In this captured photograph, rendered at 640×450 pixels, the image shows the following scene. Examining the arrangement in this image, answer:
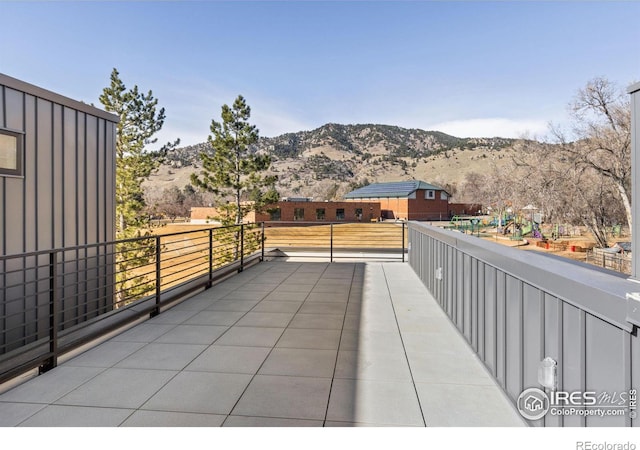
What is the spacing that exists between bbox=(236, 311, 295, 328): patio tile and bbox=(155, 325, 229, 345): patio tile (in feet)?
0.88

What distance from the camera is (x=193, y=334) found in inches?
139

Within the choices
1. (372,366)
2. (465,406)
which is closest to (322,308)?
(372,366)

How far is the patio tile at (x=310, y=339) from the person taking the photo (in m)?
3.23

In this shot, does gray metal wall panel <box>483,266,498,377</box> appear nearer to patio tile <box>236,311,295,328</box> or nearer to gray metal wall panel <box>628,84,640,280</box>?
gray metal wall panel <box>628,84,640,280</box>

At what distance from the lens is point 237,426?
196 cm

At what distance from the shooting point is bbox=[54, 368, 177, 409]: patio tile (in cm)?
222

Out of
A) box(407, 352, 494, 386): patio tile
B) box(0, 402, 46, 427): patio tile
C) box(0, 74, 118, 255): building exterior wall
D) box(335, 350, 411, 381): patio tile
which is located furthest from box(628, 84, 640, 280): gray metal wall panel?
box(0, 74, 118, 255): building exterior wall

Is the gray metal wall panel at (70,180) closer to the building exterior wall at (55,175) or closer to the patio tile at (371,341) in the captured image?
the building exterior wall at (55,175)

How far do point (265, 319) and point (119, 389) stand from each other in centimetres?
180

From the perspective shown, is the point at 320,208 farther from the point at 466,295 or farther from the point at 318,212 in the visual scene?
the point at 466,295

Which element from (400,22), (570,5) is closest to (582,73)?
(570,5)

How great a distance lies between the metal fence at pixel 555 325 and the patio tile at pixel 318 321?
1338mm
